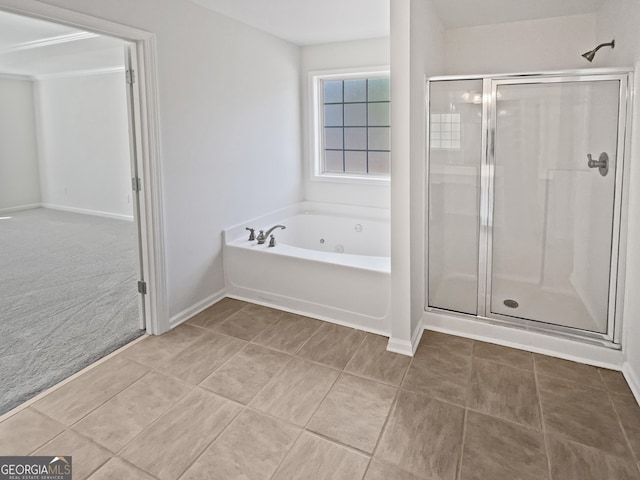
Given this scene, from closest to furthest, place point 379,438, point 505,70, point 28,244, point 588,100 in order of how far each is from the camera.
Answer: point 379,438 → point 588,100 → point 505,70 → point 28,244

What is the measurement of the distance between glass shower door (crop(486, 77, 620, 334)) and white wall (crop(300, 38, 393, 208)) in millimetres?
1636

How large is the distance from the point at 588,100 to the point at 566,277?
3.81 ft

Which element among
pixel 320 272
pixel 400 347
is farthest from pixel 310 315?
pixel 400 347

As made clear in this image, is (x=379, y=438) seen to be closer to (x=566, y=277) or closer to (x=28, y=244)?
(x=566, y=277)

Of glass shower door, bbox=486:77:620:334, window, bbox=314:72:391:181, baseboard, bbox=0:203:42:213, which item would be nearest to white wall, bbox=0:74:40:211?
baseboard, bbox=0:203:42:213

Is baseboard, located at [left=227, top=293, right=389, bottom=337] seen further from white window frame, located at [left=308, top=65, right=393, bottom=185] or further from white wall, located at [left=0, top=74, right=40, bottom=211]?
white wall, located at [left=0, top=74, right=40, bottom=211]

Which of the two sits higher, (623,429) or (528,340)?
(528,340)

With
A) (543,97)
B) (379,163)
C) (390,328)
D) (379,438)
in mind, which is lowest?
(379,438)

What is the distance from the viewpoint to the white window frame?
14.6ft

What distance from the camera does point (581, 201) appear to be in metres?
2.79

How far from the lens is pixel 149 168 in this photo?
2.88 metres

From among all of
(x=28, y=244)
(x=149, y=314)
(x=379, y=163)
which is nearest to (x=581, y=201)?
(x=379, y=163)

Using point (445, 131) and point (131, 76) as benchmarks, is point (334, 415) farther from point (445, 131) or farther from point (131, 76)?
point (131, 76)

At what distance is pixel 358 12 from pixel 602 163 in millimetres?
2082
